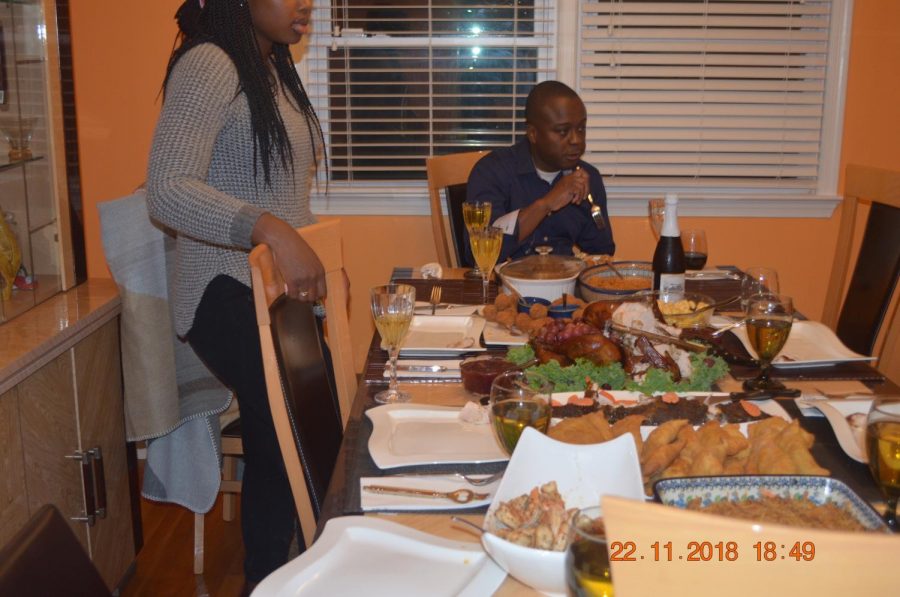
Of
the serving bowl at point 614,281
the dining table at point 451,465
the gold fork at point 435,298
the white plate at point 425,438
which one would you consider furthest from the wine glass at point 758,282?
the white plate at point 425,438

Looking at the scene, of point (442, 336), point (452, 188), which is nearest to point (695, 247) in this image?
point (442, 336)

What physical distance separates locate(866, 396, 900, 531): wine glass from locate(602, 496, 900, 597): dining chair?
0.60 m

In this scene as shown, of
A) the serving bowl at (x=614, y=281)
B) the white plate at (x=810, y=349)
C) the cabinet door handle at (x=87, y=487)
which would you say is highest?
the serving bowl at (x=614, y=281)

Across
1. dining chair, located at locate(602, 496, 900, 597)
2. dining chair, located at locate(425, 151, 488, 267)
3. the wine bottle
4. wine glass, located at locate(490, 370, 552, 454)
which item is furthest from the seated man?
dining chair, located at locate(602, 496, 900, 597)

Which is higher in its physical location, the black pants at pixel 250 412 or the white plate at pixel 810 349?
the white plate at pixel 810 349

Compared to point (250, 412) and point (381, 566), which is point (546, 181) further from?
point (381, 566)

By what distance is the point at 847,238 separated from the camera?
2883 mm

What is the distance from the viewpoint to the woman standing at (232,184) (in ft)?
6.77

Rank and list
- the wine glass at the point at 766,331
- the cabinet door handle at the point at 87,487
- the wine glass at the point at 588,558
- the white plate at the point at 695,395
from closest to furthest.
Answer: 1. the wine glass at the point at 588,558
2. the white plate at the point at 695,395
3. the wine glass at the point at 766,331
4. the cabinet door handle at the point at 87,487

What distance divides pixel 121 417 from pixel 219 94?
1.00 metres

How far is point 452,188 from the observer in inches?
140

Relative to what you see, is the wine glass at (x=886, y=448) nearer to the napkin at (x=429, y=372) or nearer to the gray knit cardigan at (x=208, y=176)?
the napkin at (x=429, y=372)

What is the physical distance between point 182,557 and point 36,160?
1196mm

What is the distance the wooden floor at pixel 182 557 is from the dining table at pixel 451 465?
1.04 metres
